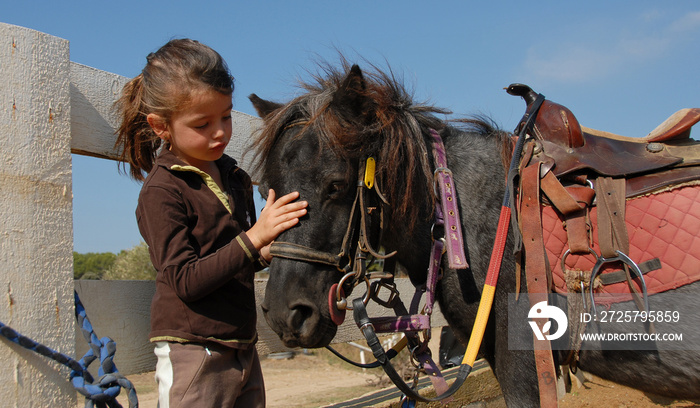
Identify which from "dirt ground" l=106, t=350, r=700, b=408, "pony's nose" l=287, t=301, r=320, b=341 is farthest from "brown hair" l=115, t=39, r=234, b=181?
"dirt ground" l=106, t=350, r=700, b=408

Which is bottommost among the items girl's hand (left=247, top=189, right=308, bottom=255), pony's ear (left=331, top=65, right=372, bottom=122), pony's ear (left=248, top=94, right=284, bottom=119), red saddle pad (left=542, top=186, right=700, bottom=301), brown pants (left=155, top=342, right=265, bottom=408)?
brown pants (left=155, top=342, right=265, bottom=408)

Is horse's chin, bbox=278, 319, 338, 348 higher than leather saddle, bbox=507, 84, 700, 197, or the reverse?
leather saddle, bbox=507, 84, 700, 197

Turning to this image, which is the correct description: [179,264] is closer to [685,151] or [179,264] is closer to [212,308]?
[212,308]

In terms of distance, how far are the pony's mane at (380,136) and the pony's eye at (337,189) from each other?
0.11 meters

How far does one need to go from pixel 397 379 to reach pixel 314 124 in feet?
3.46

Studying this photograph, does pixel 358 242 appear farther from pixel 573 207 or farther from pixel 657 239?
pixel 657 239

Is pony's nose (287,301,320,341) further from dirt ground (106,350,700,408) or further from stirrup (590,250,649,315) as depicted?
dirt ground (106,350,700,408)

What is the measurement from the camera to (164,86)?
1.74 m

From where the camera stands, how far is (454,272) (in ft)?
6.75

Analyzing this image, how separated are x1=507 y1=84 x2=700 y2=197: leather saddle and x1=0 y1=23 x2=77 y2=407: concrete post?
6.12 feet

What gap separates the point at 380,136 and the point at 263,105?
671mm

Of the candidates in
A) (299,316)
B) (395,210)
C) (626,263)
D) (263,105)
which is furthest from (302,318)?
(626,263)

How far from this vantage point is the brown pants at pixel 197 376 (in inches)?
61.7

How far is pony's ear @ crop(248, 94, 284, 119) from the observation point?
2.31 m
